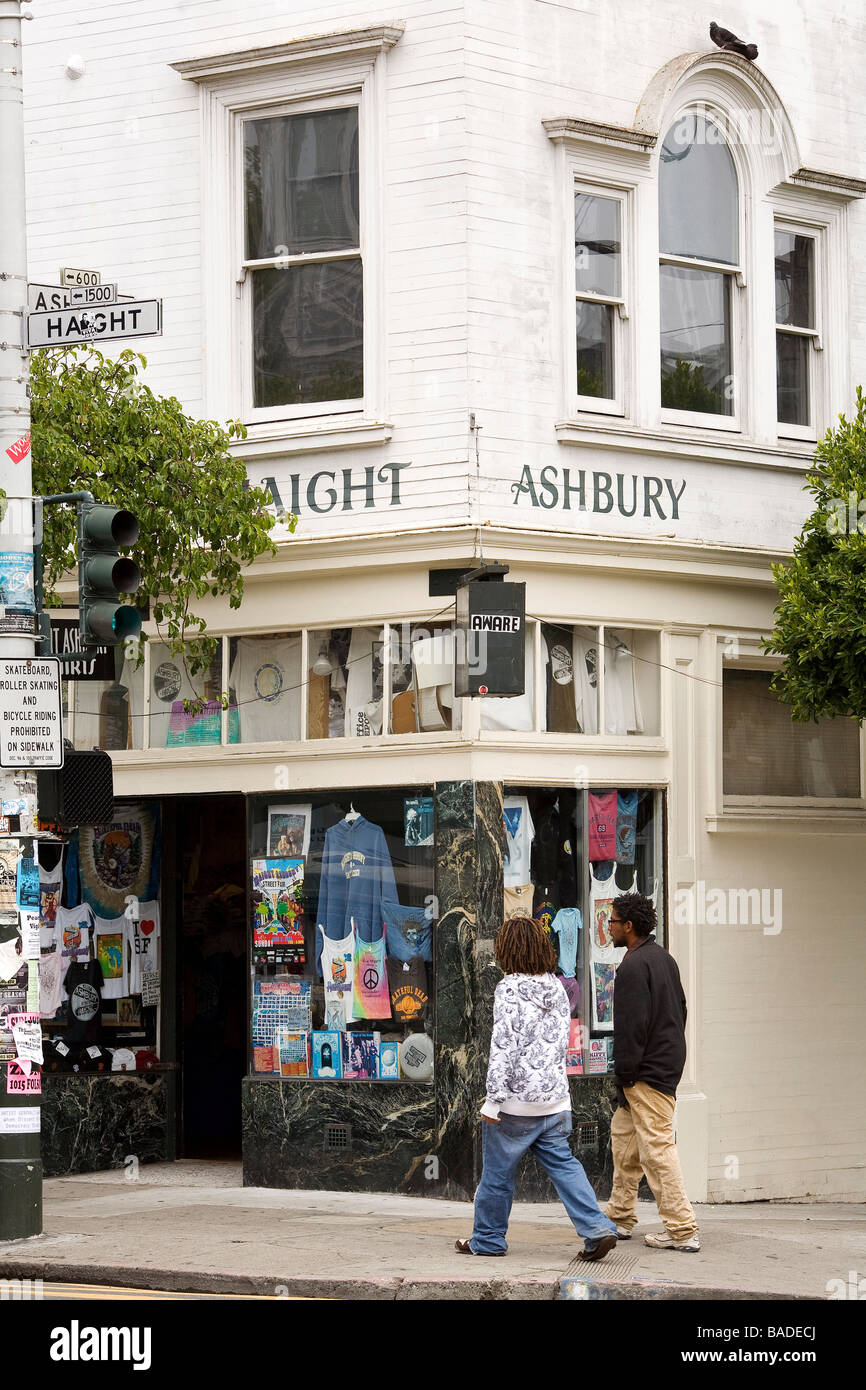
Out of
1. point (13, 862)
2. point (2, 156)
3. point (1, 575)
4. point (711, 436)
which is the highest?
point (2, 156)

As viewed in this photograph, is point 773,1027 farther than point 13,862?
Yes

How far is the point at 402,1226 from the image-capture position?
1152cm

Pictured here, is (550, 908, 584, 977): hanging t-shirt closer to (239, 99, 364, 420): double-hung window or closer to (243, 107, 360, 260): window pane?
(239, 99, 364, 420): double-hung window

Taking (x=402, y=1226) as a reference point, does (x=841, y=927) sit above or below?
above

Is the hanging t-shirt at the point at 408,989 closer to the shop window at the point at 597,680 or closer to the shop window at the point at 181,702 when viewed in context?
the shop window at the point at 597,680

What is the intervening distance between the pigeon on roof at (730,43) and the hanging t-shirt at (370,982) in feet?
22.3

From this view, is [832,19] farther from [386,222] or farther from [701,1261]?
[701,1261]

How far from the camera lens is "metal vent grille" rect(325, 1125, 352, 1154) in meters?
13.1

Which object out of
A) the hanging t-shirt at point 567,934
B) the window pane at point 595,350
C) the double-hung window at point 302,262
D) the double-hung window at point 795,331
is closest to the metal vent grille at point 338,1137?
the hanging t-shirt at point 567,934

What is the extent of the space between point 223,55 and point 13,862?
242 inches

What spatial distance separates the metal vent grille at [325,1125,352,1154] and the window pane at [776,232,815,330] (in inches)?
264

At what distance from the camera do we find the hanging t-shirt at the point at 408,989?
13062 millimetres
